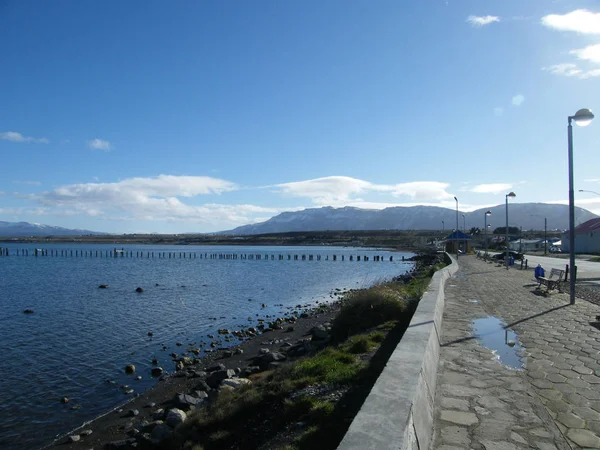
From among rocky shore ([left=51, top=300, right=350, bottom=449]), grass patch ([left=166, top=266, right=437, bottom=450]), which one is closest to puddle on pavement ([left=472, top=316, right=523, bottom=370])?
grass patch ([left=166, top=266, right=437, bottom=450])

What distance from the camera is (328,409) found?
5.50 m

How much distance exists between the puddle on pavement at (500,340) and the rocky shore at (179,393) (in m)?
4.93

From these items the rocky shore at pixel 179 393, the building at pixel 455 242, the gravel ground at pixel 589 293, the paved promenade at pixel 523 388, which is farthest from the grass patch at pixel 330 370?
the building at pixel 455 242

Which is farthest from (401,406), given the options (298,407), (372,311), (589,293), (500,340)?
(589,293)

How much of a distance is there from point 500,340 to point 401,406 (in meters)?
5.05

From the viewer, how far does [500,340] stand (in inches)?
304

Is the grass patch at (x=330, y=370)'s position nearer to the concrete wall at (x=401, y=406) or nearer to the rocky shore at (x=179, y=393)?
the concrete wall at (x=401, y=406)

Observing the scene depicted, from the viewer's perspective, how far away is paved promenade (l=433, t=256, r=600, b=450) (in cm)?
404

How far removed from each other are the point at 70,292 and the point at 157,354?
22.0 metres

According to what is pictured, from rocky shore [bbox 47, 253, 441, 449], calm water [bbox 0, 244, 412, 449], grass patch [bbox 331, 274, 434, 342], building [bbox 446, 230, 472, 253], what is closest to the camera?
rocky shore [bbox 47, 253, 441, 449]

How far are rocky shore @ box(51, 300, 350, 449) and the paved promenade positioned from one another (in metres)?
5.13

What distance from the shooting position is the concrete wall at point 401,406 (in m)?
3.02

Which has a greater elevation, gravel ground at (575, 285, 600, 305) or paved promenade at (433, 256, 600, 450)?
paved promenade at (433, 256, 600, 450)

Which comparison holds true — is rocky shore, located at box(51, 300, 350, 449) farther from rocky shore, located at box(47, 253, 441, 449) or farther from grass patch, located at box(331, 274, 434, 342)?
grass patch, located at box(331, 274, 434, 342)
